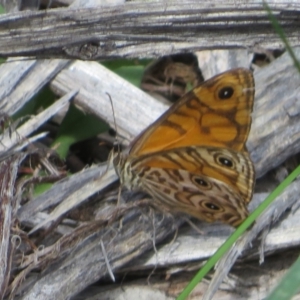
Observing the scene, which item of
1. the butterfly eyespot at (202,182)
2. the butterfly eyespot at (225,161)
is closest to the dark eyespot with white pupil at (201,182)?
the butterfly eyespot at (202,182)

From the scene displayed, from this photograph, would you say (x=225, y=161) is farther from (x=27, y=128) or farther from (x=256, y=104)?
(x=27, y=128)

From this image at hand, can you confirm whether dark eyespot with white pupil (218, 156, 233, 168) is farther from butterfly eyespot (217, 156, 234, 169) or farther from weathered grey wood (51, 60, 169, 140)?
weathered grey wood (51, 60, 169, 140)

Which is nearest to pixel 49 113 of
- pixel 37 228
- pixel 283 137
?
pixel 37 228

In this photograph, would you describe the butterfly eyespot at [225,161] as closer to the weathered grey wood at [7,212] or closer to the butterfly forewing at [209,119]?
the butterfly forewing at [209,119]

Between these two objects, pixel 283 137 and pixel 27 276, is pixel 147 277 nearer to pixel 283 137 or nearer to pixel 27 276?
pixel 27 276

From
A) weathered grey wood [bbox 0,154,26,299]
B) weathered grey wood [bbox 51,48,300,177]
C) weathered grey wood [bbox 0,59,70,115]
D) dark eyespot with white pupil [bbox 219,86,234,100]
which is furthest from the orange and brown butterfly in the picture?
weathered grey wood [bbox 0,59,70,115]

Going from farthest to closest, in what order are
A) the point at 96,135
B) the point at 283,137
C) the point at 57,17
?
the point at 96,135 → the point at 283,137 → the point at 57,17
